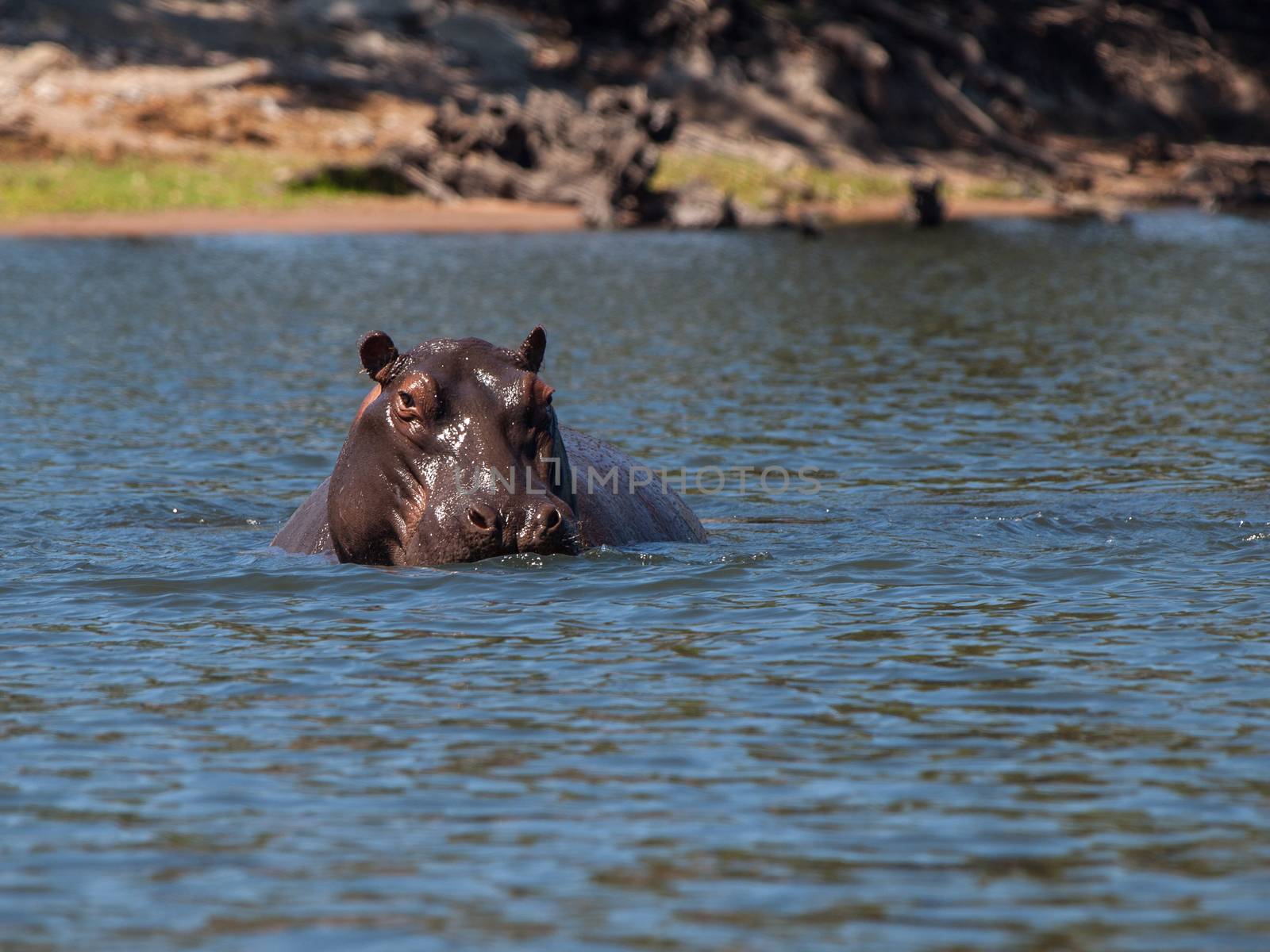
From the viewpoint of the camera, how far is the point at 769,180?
166ft

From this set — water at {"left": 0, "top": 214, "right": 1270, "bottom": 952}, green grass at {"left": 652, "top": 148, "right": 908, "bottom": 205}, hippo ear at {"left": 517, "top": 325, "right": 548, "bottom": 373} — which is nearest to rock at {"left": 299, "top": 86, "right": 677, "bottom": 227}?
green grass at {"left": 652, "top": 148, "right": 908, "bottom": 205}

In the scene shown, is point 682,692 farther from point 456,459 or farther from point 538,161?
point 538,161

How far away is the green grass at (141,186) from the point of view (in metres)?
42.8

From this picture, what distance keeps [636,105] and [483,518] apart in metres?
35.3

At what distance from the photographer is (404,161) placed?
151ft

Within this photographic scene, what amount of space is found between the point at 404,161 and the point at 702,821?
40.4 metres

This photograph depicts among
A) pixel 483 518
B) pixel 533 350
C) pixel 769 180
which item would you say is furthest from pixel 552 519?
pixel 769 180

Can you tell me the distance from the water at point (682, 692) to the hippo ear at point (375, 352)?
1.14 m

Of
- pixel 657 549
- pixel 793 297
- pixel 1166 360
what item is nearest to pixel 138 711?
pixel 657 549

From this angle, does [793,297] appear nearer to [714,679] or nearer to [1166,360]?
[1166,360]

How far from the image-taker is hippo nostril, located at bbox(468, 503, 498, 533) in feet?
32.4

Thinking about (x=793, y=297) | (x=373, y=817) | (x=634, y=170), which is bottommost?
(x=373, y=817)

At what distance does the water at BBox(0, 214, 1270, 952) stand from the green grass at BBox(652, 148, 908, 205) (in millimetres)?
29343

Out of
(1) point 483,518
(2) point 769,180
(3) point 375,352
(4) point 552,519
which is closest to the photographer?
(4) point 552,519
